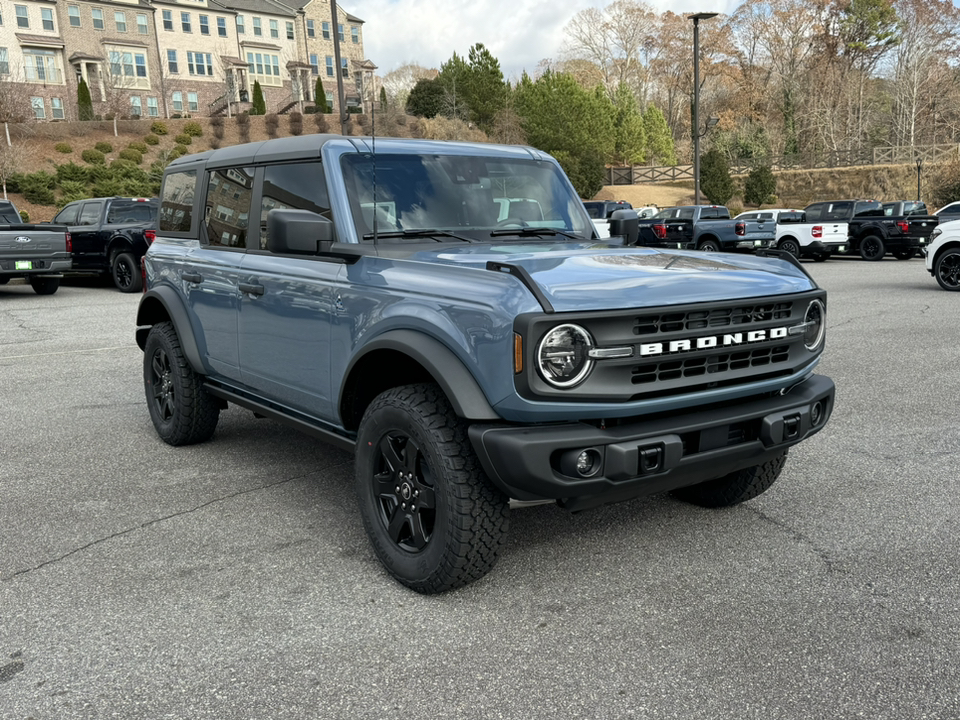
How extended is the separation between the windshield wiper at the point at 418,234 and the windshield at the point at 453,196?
0.02 metres

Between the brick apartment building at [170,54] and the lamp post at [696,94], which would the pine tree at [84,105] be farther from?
the lamp post at [696,94]

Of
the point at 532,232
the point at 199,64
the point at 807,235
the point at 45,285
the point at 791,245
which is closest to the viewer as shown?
the point at 532,232

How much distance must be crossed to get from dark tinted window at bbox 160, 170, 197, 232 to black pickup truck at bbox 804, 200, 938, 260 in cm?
2166

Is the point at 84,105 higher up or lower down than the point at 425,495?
higher up

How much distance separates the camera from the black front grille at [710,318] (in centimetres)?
326

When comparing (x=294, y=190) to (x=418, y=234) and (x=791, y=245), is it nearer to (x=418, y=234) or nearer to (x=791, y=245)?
(x=418, y=234)

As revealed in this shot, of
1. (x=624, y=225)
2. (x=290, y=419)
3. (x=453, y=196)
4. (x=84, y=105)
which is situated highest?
(x=84, y=105)

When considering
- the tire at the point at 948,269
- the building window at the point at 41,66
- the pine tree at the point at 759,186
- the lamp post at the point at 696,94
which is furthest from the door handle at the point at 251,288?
the building window at the point at 41,66

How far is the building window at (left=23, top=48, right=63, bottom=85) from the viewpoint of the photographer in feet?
199

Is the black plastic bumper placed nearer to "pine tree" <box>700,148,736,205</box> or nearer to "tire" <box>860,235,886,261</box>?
"tire" <box>860,235,886,261</box>

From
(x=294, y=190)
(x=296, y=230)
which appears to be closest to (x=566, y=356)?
(x=296, y=230)

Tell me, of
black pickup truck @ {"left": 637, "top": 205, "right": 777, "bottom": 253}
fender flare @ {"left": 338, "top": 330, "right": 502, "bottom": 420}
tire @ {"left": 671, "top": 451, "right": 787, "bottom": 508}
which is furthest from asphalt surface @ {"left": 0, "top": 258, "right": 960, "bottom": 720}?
black pickup truck @ {"left": 637, "top": 205, "right": 777, "bottom": 253}

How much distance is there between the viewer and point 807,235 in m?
24.2

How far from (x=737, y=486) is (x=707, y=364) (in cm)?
122
